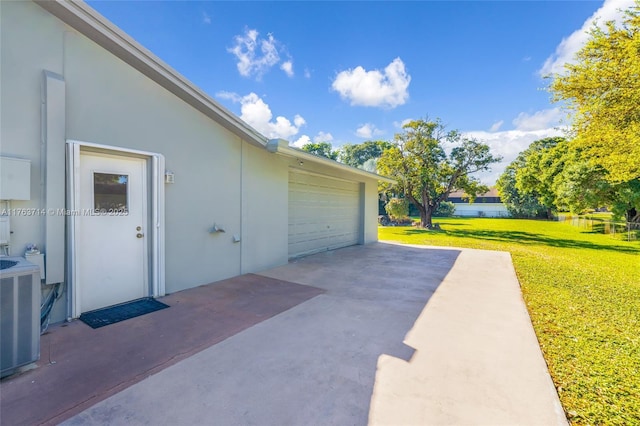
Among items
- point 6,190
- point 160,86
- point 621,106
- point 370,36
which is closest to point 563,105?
point 621,106

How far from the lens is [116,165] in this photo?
4.21 metres

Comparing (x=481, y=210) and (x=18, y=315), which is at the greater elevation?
(x=481, y=210)

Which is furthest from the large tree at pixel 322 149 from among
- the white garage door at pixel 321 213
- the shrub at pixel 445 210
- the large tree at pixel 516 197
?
the white garage door at pixel 321 213

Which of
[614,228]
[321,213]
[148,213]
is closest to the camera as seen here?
[148,213]

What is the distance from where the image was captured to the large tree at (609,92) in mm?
7680

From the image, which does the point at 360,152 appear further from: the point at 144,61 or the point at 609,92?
the point at 144,61

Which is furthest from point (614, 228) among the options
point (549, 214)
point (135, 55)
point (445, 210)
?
point (135, 55)

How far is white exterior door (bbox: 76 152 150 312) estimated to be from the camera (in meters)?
3.86

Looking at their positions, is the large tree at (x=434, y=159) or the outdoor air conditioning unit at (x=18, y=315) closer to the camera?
the outdoor air conditioning unit at (x=18, y=315)

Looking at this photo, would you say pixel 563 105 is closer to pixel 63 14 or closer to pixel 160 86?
pixel 160 86

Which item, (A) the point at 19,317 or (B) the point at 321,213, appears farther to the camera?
(B) the point at 321,213

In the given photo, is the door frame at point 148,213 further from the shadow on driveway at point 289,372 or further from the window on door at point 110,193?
the shadow on driveway at point 289,372

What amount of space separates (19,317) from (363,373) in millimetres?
3025

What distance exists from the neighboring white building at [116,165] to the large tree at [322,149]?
3452 centimetres
